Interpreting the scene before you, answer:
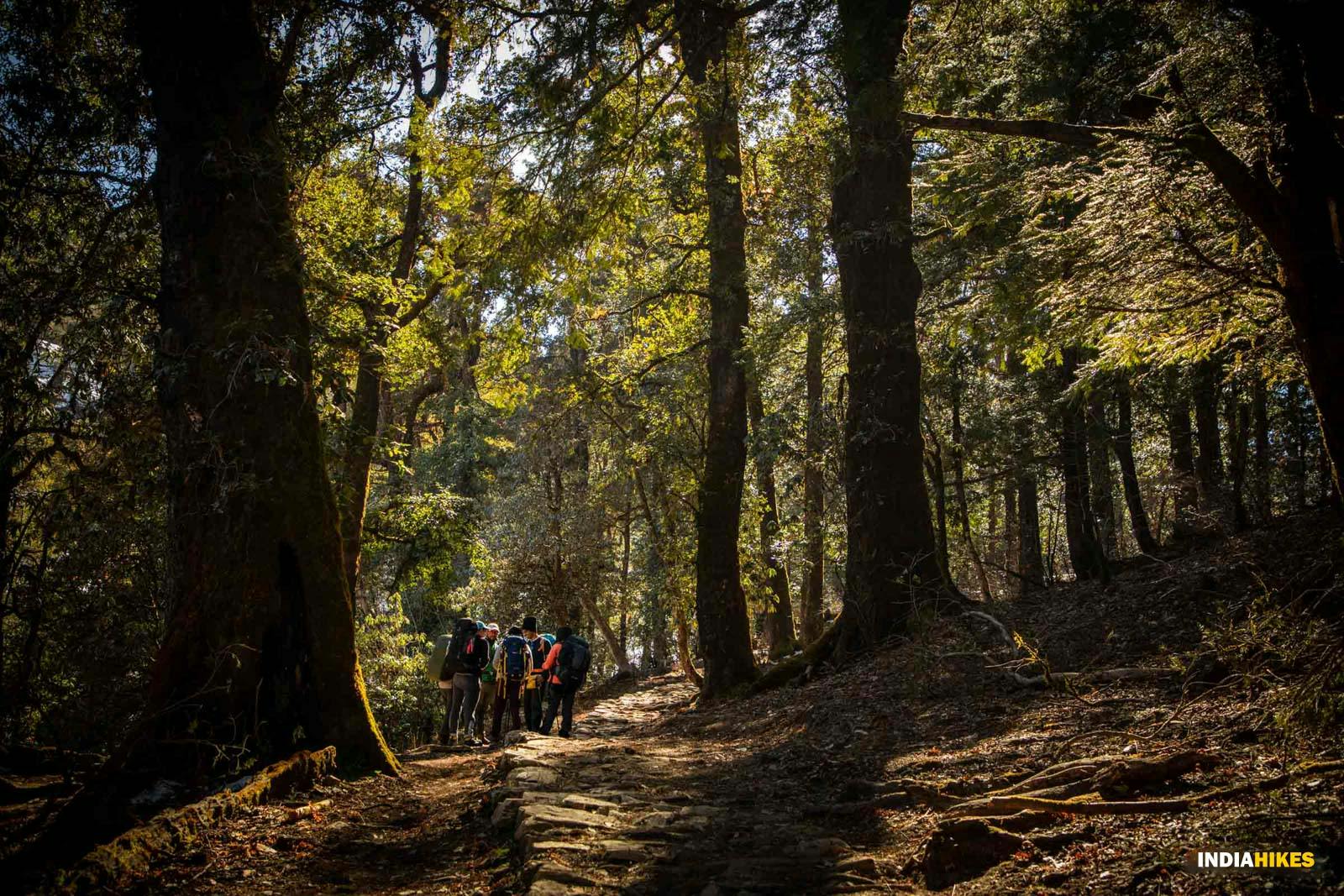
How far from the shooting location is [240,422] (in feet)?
24.0

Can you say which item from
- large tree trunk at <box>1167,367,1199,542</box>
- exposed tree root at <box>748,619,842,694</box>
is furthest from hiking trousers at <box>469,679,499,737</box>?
large tree trunk at <box>1167,367,1199,542</box>

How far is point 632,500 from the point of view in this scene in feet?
82.7

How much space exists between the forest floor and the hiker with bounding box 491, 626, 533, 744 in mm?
3113

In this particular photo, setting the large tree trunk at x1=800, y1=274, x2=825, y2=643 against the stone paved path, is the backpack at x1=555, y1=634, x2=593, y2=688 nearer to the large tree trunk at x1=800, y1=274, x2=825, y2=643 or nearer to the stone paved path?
the stone paved path

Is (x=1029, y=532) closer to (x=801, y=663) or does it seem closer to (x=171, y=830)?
(x=801, y=663)

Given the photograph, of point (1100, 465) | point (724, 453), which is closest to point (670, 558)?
point (724, 453)

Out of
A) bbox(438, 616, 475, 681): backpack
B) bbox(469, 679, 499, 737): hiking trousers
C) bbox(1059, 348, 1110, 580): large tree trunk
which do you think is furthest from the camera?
bbox(469, 679, 499, 737): hiking trousers

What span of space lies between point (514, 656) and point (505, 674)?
1.67 ft

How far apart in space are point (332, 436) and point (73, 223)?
18.0 ft

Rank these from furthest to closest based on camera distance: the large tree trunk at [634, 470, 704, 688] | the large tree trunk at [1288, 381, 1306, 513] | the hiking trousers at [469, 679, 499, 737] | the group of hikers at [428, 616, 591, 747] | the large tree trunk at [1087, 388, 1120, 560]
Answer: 1. the large tree trunk at [634, 470, 704, 688]
2. the hiking trousers at [469, 679, 499, 737]
3. the large tree trunk at [1087, 388, 1120, 560]
4. the group of hikers at [428, 616, 591, 747]
5. the large tree trunk at [1288, 381, 1306, 513]

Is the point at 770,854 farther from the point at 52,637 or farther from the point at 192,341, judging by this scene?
the point at 52,637

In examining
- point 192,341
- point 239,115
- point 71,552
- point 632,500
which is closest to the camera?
point 192,341

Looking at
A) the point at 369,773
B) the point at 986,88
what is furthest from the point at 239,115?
the point at 986,88

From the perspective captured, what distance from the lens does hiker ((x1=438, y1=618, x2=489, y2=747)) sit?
1239 centimetres
